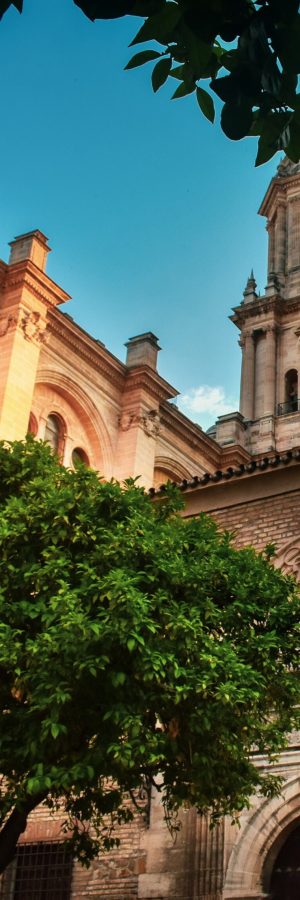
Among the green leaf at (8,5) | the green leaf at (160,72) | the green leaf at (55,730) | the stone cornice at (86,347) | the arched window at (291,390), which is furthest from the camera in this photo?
the arched window at (291,390)

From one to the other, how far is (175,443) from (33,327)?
699 cm

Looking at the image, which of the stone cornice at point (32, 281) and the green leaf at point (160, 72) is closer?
the green leaf at point (160, 72)

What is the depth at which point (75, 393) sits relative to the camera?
84.1 feet

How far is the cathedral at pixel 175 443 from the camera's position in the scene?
43.0ft

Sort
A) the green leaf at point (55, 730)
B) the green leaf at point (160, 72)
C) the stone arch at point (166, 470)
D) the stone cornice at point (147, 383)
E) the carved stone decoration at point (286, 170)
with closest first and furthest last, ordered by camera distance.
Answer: the green leaf at point (160, 72)
the green leaf at point (55, 730)
the stone cornice at point (147, 383)
the stone arch at point (166, 470)
the carved stone decoration at point (286, 170)

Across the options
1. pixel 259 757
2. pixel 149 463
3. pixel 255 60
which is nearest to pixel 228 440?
pixel 149 463

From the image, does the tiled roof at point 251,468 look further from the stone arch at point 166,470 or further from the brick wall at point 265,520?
the stone arch at point 166,470

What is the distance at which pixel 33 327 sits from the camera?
929 inches

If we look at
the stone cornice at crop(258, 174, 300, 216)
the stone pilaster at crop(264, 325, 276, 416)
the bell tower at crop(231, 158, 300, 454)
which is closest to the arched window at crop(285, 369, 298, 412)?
the bell tower at crop(231, 158, 300, 454)

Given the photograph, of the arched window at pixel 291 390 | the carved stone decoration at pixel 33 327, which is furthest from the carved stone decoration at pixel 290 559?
the arched window at pixel 291 390

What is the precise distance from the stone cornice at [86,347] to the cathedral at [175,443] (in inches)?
1.1

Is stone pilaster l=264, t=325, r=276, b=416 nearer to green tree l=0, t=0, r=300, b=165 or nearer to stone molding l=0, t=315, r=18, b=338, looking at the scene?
stone molding l=0, t=315, r=18, b=338

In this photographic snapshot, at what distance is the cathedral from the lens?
13.1 metres

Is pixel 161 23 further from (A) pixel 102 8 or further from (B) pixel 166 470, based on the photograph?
(B) pixel 166 470
